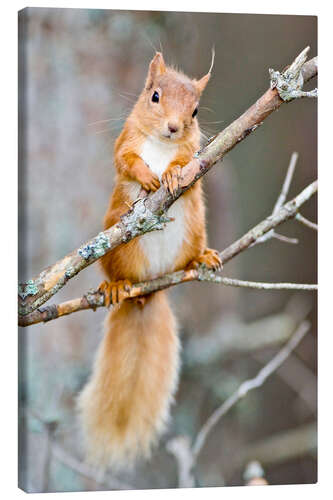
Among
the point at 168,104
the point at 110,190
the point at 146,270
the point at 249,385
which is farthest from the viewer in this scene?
the point at 110,190

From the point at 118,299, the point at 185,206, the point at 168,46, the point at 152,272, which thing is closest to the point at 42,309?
the point at 118,299

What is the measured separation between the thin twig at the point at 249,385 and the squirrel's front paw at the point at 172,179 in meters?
1.21

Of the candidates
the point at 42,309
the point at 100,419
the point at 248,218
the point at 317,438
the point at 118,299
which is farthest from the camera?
the point at 248,218

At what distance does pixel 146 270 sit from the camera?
3383 mm

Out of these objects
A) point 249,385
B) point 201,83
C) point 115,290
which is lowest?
point 249,385

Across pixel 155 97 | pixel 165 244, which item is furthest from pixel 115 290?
pixel 155 97

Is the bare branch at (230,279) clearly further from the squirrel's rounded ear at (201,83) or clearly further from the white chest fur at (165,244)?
the squirrel's rounded ear at (201,83)

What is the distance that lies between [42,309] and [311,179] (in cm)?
149

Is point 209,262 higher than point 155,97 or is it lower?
lower

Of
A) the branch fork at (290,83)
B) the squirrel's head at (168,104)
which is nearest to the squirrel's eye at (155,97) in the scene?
the squirrel's head at (168,104)

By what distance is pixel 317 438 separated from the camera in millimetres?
3795

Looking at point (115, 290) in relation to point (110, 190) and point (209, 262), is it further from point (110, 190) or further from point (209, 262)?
point (110, 190)

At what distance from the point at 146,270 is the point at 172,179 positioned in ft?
2.06

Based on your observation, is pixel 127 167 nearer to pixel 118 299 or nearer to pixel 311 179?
pixel 118 299
